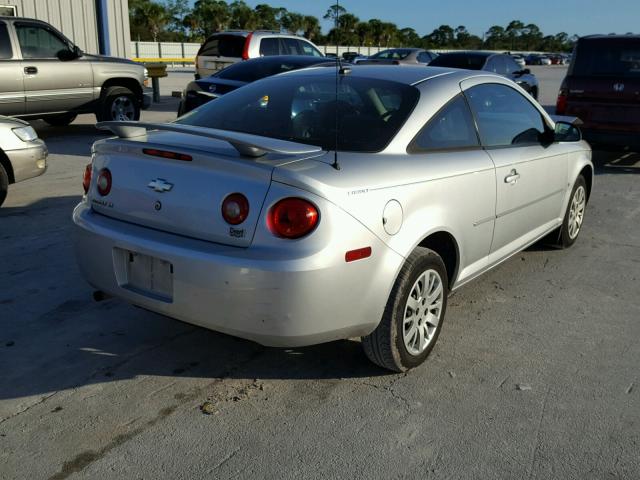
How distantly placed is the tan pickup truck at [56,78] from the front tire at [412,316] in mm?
9251

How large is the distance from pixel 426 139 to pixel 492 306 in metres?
1.47

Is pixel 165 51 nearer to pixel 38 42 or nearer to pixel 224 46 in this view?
pixel 224 46

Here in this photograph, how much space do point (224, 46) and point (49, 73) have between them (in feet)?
15.7

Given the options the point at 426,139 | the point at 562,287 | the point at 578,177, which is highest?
the point at 426,139

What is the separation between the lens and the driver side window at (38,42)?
35.5 feet

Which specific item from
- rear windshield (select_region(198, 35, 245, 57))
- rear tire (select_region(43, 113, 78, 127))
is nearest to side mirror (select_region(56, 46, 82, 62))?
rear tire (select_region(43, 113, 78, 127))

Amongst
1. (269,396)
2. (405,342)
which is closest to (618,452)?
(405,342)

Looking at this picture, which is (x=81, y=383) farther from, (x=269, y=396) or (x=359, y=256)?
(x=359, y=256)

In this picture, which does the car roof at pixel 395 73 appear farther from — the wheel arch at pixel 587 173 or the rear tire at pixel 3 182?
the rear tire at pixel 3 182

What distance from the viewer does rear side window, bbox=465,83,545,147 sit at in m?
4.24

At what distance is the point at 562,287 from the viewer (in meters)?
4.97

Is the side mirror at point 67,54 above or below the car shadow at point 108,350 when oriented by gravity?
above

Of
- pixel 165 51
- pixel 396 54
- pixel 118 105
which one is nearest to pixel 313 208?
pixel 118 105

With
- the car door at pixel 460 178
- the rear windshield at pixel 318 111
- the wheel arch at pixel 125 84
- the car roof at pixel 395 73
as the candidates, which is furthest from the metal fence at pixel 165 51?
the car door at pixel 460 178
